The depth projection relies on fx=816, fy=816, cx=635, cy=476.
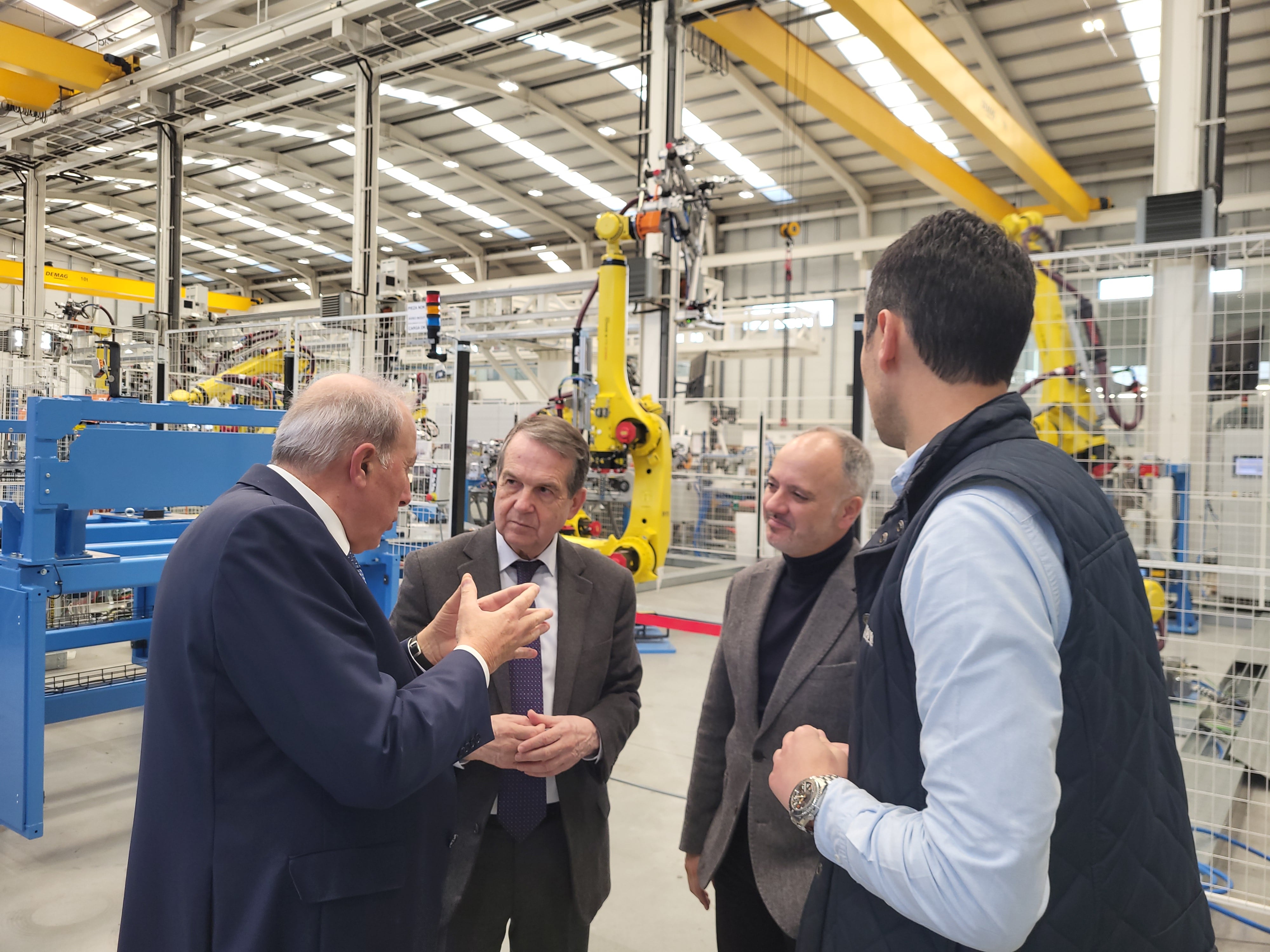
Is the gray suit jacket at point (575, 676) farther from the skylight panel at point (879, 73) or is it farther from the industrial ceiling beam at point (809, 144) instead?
the skylight panel at point (879, 73)

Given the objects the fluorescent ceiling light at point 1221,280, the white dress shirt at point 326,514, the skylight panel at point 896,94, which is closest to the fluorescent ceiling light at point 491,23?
the skylight panel at point 896,94

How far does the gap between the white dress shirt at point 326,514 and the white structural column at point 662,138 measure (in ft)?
18.2

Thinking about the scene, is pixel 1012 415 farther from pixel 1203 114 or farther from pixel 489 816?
pixel 1203 114

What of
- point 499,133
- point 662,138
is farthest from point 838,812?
point 499,133

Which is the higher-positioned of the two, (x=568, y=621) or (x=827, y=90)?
(x=827, y=90)

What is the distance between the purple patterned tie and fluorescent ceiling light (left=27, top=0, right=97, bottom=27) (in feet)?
37.8

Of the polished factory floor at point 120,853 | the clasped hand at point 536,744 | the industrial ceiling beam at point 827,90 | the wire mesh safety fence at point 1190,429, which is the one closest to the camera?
the clasped hand at point 536,744

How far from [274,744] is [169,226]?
1159 centimetres

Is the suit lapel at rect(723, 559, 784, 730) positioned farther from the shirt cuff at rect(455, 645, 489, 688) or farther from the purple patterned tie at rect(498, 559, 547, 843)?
the shirt cuff at rect(455, 645, 489, 688)

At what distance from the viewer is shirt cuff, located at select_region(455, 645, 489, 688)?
129 cm

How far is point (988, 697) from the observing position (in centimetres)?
76

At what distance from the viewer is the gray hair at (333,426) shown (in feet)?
4.23

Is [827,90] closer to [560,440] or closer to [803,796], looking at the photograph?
[560,440]

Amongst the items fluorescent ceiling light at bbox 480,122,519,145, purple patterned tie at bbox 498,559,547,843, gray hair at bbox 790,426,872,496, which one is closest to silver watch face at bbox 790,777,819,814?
purple patterned tie at bbox 498,559,547,843
